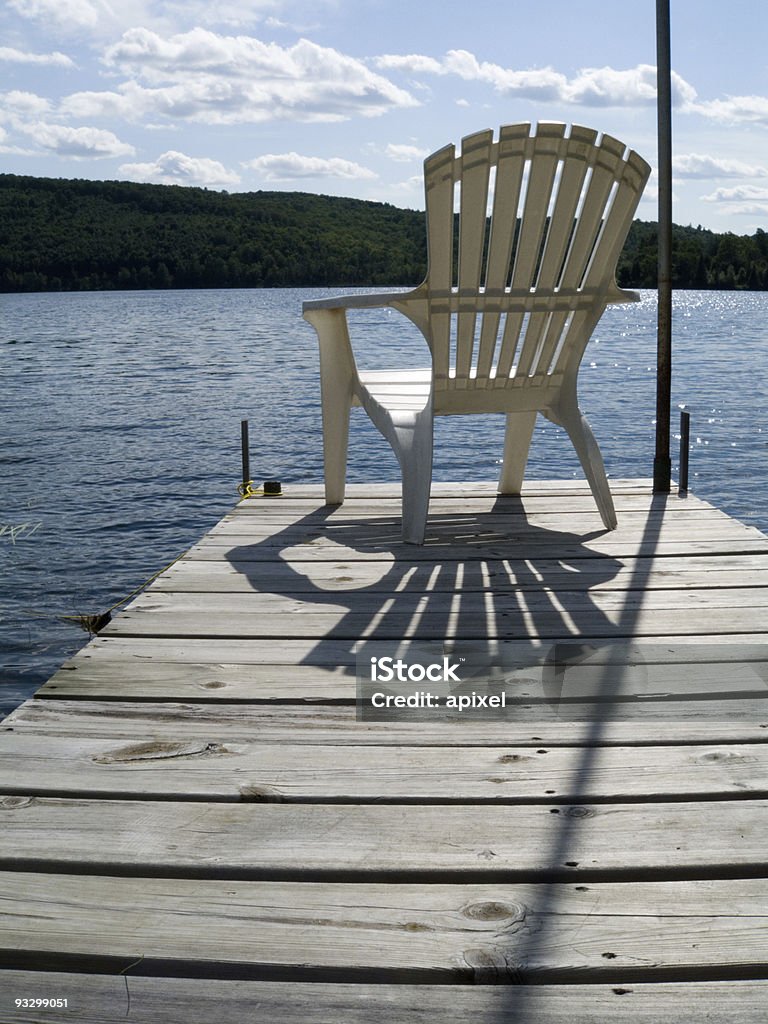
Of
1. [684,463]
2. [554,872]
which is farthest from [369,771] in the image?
[684,463]

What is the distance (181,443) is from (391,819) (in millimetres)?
11080

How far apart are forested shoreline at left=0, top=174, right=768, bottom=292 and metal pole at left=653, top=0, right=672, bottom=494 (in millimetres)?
41618

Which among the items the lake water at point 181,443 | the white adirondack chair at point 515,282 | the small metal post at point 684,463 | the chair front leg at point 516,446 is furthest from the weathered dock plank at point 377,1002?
the lake water at point 181,443

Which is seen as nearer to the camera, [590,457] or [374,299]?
[374,299]

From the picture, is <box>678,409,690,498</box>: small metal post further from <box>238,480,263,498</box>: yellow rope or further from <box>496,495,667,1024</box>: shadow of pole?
<box>496,495,667,1024</box>: shadow of pole

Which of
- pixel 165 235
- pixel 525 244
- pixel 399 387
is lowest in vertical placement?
pixel 399 387

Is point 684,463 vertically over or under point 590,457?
under

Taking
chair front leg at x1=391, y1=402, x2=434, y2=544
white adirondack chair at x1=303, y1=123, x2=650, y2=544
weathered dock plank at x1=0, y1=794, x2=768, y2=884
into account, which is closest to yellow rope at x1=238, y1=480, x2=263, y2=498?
white adirondack chair at x1=303, y1=123, x2=650, y2=544

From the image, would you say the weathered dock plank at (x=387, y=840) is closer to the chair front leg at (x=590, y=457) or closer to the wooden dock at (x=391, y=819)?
the wooden dock at (x=391, y=819)

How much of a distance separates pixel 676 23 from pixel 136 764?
146 inches

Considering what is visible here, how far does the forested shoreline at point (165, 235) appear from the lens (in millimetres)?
47281

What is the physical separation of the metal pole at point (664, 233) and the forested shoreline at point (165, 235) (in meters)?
41.6

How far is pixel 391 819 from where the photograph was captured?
1.49 meters

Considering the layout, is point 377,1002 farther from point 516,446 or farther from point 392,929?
point 516,446
